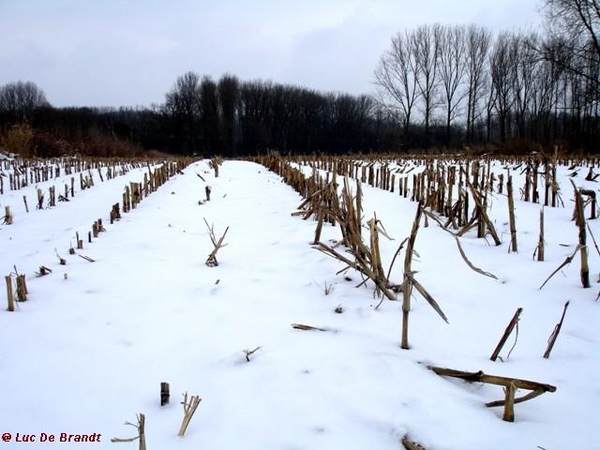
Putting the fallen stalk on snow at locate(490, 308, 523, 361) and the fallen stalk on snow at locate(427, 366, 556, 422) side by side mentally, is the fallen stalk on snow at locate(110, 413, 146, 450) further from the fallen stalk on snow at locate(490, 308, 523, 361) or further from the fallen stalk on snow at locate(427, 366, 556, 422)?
the fallen stalk on snow at locate(490, 308, 523, 361)

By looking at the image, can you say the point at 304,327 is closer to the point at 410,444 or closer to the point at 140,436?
the point at 410,444

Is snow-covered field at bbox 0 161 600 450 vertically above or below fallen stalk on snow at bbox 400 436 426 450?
above

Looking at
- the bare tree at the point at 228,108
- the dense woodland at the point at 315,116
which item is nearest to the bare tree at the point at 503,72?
the dense woodland at the point at 315,116

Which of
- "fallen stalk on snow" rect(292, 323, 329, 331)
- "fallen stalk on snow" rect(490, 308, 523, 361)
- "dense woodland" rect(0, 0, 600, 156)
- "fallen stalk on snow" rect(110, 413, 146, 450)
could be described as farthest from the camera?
"dense woodland" rect(0, 0, 600, 156)

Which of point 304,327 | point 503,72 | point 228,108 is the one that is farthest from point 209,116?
point 304,327

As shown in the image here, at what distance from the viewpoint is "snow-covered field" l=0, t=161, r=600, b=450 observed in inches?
50.6

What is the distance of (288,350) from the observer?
1.74m

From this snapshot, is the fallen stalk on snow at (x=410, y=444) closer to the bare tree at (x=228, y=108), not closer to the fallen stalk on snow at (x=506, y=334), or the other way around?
the fallen stalk on snow at (x=506, y=334)

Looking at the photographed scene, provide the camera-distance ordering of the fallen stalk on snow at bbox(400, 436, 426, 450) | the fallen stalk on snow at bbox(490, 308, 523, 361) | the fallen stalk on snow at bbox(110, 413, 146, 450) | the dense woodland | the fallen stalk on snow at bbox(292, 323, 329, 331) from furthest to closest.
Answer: the dense woodland, the fallen stalk on snow at bbox(292, 323, 329, 331), the fallen stalk on snow at bbox(490, 308, 523, 361), the fallen stalk on snow at bbox(400, 436, 426, 450), the fallen stalk on snow at bbox(110, 413, 146, 450)

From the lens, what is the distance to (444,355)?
1666 mm

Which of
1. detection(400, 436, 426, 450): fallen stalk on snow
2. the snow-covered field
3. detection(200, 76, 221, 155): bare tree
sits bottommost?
detection(400, 436, 426, 450): fallen stalk on snow

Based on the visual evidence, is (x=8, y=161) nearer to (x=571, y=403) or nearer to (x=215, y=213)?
(x=215, y=213)

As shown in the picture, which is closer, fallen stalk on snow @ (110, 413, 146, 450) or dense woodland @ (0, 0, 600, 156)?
fallen stalk on snow @ (110, 413, 146, 450)

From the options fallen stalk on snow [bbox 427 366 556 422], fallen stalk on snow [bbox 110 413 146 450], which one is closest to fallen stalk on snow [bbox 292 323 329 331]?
fallen stalk on snow [bbox 427 366 556 422]
